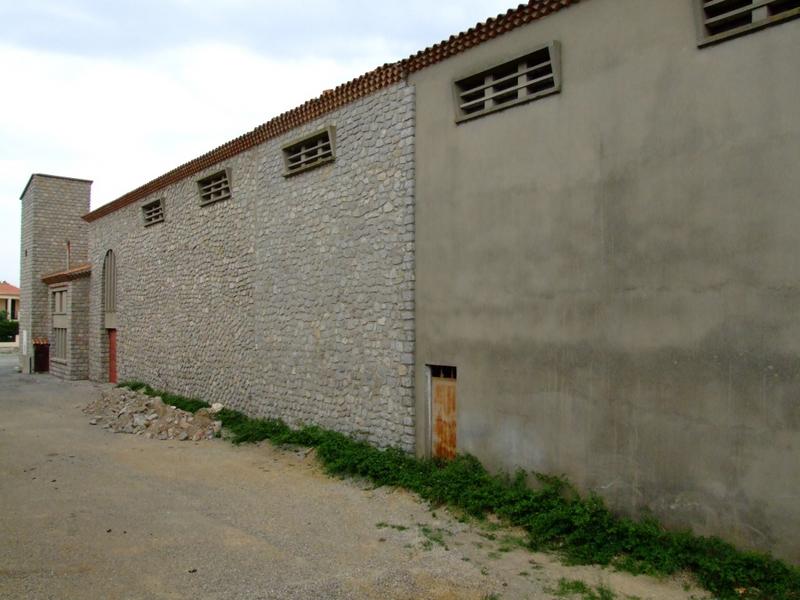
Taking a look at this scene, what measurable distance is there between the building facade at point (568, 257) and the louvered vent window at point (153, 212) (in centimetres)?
624

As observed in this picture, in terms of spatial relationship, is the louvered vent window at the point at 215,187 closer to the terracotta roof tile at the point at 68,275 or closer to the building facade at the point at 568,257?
the building facade at the point at 568,257

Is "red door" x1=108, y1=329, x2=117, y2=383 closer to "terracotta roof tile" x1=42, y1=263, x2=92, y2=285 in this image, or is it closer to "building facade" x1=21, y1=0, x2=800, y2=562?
"terracotta roof tile" x1=42, y1=263, x2=92, y2=285

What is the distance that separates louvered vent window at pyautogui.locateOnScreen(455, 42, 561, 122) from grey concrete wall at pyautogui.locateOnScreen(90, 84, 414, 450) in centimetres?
114

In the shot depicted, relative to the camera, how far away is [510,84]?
825 centimetres

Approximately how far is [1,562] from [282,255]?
750cm

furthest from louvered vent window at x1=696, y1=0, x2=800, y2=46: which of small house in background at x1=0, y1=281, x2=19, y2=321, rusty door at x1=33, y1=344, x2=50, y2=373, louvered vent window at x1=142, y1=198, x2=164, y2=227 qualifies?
small house in background at x1=0, y1=281, x2=19, y2=321

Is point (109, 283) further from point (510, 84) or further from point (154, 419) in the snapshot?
point (510, 84)

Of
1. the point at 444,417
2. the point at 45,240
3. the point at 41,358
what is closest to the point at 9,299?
the point at 45,240

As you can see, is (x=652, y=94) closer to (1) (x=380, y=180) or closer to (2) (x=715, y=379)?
(2) (x=715, y=379)

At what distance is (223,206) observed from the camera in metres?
14.6

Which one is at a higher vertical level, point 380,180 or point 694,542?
point 380,180

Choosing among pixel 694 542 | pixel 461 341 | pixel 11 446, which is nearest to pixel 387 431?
pixel 461 341

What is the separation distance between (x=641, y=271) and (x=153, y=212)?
615 inches

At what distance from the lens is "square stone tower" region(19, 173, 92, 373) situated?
84.0 ft
